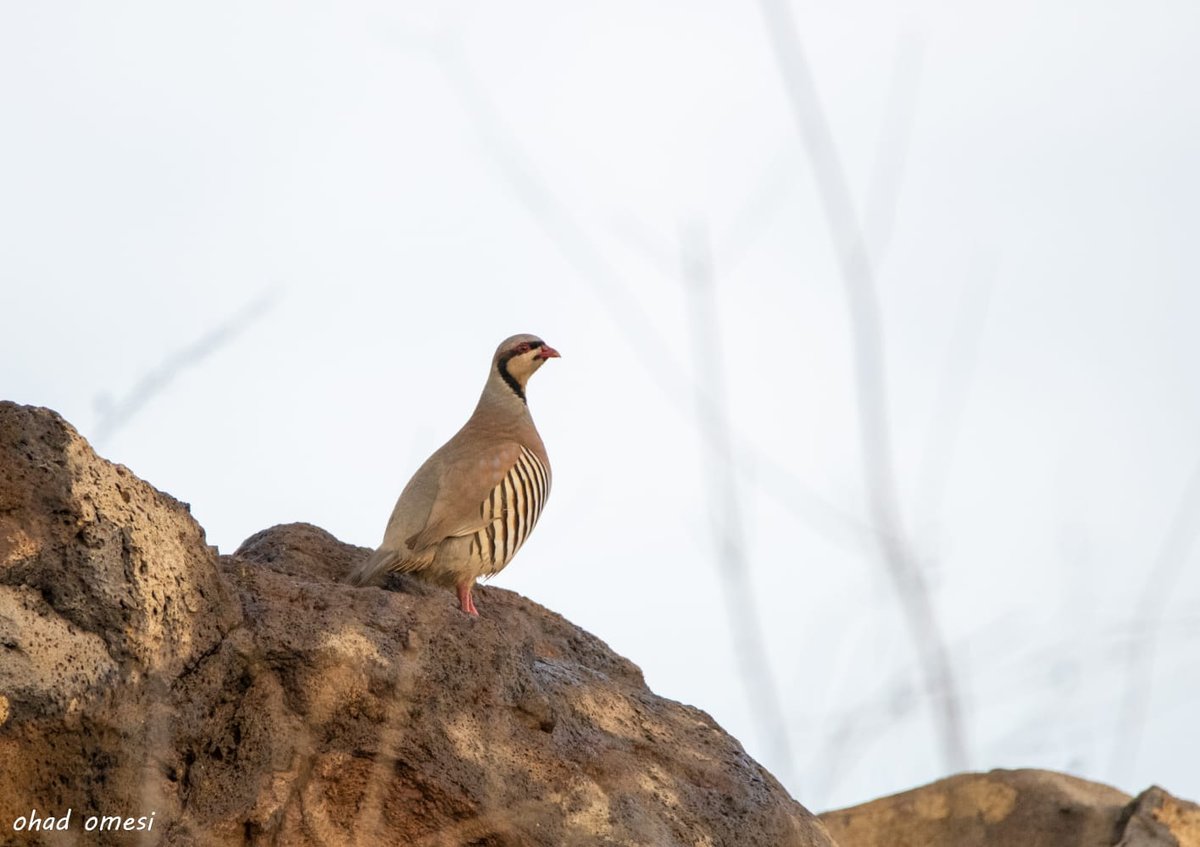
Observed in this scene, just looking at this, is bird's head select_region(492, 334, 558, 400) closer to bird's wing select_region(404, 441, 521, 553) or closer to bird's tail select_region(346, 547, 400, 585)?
bird's wing select_region(404, 441, 521, 553)

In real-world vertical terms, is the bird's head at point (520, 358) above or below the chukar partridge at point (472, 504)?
above

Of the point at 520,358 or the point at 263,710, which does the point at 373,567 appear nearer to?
the point at 263,710

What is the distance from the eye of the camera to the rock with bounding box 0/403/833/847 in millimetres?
4535

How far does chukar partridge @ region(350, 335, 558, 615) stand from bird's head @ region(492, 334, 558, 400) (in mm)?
151

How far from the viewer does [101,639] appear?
463 cm

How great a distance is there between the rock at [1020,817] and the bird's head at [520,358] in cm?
277

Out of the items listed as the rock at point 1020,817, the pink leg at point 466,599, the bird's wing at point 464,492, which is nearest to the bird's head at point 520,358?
the bird's wing at point 464,492

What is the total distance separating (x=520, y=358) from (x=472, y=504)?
4.69 ft

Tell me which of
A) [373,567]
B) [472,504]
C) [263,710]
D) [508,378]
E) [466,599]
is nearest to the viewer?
[263,710]

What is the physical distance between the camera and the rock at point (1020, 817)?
24.5 ft

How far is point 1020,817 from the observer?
7703 millimetres

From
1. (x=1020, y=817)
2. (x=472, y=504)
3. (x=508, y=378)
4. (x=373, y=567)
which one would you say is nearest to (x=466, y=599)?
(x=373, y=567)

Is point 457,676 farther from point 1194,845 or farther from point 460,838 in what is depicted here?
point 1194,845

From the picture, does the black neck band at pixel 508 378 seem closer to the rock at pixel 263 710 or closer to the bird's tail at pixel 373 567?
the bird's tail at pixel 373 567
